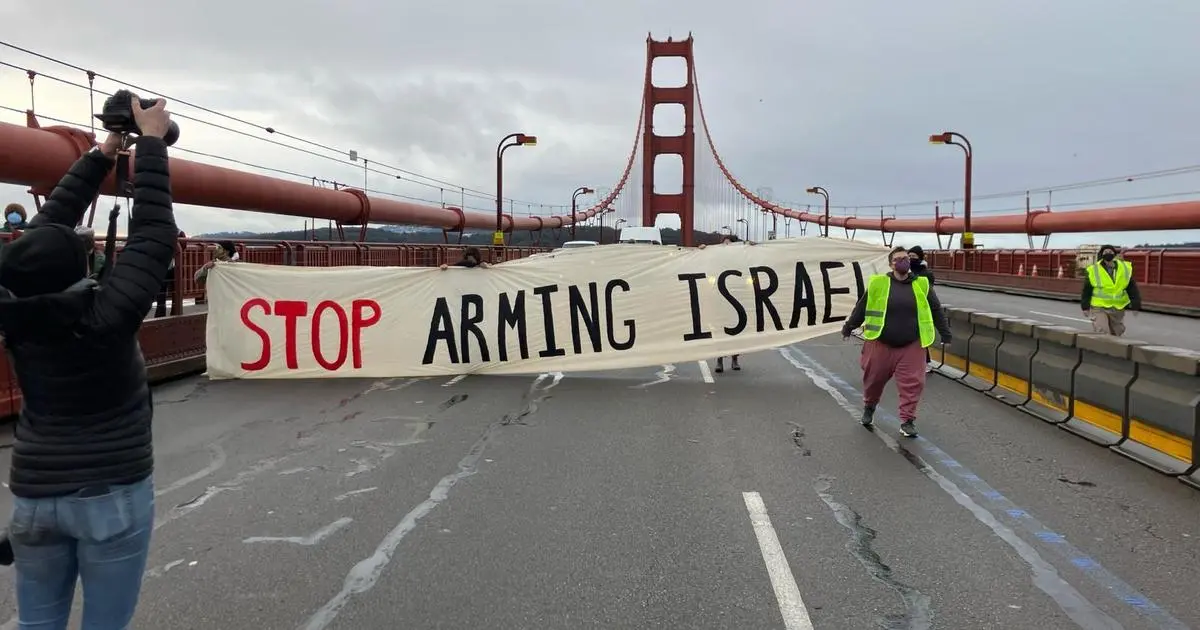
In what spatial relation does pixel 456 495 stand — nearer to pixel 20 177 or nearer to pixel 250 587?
pixel 250 587

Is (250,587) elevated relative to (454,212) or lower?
lower

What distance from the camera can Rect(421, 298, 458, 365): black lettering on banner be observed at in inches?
416

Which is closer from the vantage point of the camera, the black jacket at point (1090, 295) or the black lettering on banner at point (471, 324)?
the black lettering on banner at point (471, 324)

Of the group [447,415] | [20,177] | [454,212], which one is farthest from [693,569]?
[454,212]

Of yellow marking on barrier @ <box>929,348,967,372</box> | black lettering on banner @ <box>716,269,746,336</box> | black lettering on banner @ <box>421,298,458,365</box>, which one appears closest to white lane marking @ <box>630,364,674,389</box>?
black lettering on banner @ <box>716,269,746,336</box>

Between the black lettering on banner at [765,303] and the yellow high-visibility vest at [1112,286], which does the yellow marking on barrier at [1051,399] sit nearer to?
the black lettering on banner at [765,303]

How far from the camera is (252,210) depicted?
21688 mm

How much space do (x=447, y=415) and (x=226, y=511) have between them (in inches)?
125

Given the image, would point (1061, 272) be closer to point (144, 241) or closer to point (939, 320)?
point (939, 320)

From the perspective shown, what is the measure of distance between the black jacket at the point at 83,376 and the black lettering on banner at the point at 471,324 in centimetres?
821

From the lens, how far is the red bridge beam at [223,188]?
11945 mm

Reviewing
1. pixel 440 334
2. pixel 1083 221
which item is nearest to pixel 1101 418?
pixel 440 334

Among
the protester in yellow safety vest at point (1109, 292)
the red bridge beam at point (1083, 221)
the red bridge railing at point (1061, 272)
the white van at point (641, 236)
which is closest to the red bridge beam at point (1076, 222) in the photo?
the red bridge beam at point (1083, 221)

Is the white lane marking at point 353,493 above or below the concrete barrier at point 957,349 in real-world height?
below
